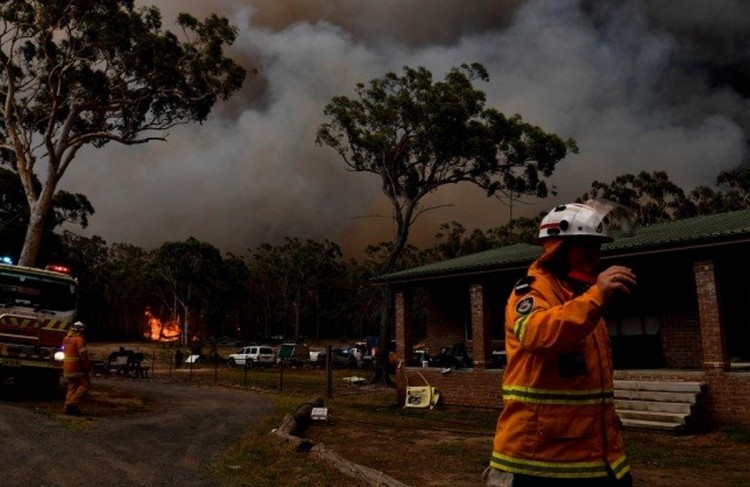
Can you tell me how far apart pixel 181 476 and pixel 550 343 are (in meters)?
6.49

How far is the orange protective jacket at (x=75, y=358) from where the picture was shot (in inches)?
476

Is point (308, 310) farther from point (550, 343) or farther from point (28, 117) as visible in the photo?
point (550, 343)

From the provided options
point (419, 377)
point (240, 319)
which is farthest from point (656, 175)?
point (240, 319)

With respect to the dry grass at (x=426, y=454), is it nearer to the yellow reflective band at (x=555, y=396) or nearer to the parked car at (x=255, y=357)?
the yellow reflective band at (x=555, y=396)

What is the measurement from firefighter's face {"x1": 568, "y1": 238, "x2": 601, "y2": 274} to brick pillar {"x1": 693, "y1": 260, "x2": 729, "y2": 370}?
11495mm

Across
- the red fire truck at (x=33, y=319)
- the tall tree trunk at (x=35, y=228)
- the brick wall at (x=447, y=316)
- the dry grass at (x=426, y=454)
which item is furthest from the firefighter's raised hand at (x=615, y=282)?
the tall tree trunk at (x=35, y=228)

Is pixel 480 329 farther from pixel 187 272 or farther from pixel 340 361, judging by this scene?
pixel 187 272

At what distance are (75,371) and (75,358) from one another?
266mm

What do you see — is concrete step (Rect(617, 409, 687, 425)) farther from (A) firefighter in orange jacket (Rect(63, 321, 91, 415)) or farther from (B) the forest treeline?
(B) the forest treeline

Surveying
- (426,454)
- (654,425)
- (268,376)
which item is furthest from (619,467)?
(268,376)

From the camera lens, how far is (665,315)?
51.6 ft

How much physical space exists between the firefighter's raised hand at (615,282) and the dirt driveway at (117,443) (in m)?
6.18

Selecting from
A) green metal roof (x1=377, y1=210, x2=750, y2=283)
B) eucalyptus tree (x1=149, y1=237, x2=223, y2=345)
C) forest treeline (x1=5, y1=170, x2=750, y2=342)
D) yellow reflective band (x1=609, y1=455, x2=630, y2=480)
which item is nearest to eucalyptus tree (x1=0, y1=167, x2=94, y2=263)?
forest treeline (x1=5, y1=170, x2=750, y2=342)

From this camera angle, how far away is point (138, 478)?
699cm
